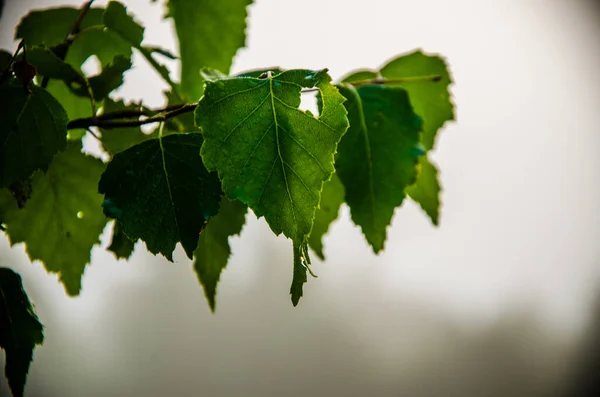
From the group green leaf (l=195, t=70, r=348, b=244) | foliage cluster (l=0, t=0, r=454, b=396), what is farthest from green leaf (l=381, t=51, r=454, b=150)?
green leaf (l=195, t=70, r=348, b=244)

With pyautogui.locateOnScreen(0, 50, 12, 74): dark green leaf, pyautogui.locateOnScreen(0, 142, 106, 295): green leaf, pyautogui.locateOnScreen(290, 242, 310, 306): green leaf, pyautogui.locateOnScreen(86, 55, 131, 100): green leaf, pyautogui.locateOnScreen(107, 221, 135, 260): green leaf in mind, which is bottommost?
pyautogui.locateOnScreen(290, 242, 310, 306): green leaf

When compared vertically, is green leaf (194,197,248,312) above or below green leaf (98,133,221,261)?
below

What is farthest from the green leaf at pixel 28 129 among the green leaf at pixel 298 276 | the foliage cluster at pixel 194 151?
the green leaf at pixel 298 276

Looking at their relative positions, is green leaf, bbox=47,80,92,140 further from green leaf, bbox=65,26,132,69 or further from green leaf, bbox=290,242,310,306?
green leaf, bbox=290,242,310,306

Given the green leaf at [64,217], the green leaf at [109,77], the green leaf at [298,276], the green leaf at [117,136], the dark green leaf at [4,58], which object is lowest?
the green leaf at [298,276]

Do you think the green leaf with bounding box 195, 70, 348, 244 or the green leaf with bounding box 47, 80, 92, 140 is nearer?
the green leaf with bounding box 195, 70, 348, 244

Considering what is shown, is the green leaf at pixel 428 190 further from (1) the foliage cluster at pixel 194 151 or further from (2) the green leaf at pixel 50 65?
(2) the green leaf at pixel 50 65

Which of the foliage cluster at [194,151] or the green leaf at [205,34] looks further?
the green leaf at [205,34]
